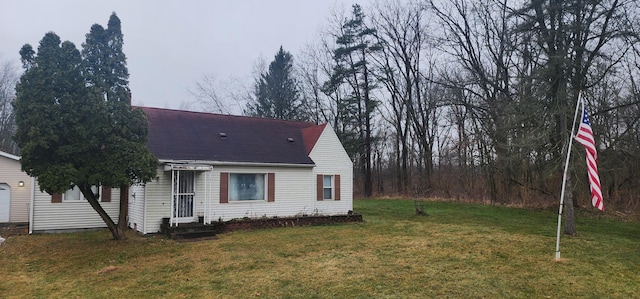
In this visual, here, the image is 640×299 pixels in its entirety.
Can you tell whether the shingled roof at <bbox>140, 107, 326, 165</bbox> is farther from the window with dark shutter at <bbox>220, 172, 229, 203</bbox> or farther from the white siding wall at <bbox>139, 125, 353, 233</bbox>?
the window with dark shutter at <bbox>220, 172, 229, 203</bbox>

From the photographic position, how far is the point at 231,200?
1336 centimetres

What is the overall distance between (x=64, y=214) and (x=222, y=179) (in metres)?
5.36

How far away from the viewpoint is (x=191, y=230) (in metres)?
11.5

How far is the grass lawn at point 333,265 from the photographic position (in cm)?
599

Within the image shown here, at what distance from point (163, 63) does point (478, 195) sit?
27.1 metres

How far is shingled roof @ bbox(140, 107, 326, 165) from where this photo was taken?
12.9 meters

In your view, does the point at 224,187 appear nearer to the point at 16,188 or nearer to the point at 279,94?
the point at 16,188

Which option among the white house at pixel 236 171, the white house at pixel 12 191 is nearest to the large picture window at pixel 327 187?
the white house at pixel 236 171

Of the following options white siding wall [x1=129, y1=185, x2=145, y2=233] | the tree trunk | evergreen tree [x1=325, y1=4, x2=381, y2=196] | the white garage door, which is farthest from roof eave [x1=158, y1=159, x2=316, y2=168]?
evergreen tree [x1=325, y1=4, x2=381, y2=196]

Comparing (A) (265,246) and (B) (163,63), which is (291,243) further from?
(B) (163,63)

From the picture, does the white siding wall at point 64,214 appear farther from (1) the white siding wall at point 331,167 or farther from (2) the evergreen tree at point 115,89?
(1) the white siding wall at point 331,167

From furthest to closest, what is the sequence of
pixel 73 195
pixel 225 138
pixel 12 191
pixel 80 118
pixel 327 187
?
1. pixel 327 187
2. pixel 225 138
3. pixel 12 191
4. pixel 73 195
5. pixel 80 118

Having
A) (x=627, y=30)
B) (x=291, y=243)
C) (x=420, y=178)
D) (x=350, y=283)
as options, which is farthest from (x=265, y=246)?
(x=420, y=178)

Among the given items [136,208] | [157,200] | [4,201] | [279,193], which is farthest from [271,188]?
[4,201]
